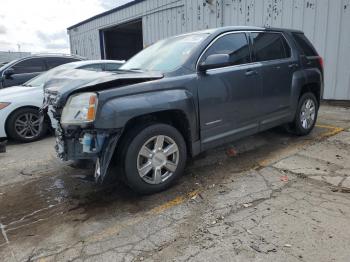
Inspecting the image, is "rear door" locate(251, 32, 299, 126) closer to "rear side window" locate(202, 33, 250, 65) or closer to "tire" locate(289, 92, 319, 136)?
"rear side window" locate(202, 33, 250, 65)

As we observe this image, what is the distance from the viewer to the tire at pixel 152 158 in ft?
10.7

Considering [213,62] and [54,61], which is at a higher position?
[54,61]

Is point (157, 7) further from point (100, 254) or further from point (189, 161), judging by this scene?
point (100, 254)

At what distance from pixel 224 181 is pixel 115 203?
1330 millimetres

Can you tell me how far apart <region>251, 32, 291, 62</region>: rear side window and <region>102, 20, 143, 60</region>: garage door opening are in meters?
13.8

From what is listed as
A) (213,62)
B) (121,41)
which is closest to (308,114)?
(213,62)

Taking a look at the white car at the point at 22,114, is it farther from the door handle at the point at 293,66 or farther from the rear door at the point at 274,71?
the door handle at the point at 293,66

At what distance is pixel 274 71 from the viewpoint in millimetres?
4664

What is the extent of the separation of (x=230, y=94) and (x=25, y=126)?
4.40 meters

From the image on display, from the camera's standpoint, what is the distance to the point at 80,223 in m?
3.08

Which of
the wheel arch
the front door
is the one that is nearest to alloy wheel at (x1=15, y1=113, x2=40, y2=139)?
the wheel arch

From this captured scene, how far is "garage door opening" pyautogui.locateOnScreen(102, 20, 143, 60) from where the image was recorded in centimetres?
1819

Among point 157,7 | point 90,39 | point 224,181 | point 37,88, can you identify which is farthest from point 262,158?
point 90,39

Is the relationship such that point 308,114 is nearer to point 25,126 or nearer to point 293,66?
point 293,66
